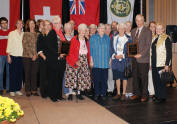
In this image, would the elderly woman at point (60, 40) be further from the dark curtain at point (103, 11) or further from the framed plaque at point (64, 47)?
the dark curtain at point (103, 11)

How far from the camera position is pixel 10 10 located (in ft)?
17.3

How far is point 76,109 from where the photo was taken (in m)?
3.50

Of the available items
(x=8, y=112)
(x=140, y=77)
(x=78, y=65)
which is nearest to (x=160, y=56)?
(x=140, y=77)

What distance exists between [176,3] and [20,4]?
4.91 m

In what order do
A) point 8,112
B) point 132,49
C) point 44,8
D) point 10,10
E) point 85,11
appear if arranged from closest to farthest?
1. point 8,112
2. point 132,49
3. point 10,10
4. point 44,8
5. point 85,11

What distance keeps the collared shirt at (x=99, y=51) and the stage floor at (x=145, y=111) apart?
738 millimetres

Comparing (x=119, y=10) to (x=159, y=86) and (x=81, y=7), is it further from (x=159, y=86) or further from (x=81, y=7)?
(x=159, y=86)

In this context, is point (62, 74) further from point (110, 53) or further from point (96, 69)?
point (110, 53)

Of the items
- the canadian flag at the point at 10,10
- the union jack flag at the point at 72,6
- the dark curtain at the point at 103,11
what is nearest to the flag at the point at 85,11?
the union jack flag at the point at 72,6

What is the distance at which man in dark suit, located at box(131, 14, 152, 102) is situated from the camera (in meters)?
3.96

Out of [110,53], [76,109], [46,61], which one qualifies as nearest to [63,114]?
[76,109]

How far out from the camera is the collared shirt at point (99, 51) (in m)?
4.04

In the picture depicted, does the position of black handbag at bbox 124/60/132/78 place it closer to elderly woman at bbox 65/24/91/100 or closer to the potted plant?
elderly woman at bbox 65/24/91/100

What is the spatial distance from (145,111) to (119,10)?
389cm
